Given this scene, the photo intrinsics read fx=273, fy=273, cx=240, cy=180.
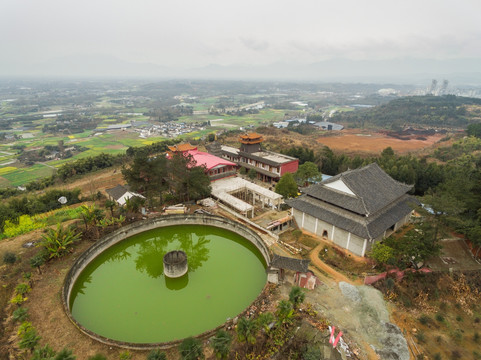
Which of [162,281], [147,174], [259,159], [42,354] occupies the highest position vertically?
[147,174]

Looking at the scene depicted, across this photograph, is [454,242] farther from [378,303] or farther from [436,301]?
[378,303]

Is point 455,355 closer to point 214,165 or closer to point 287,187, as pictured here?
point 287,187

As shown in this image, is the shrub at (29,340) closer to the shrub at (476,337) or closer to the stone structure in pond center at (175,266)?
the stone structure in pond center at (175,266)

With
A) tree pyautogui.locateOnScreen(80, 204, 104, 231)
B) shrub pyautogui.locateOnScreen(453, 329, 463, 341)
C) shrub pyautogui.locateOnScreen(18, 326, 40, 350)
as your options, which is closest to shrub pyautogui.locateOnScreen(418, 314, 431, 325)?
shrub pyautogui.locateOnScreen(453, 329, 463, 341)

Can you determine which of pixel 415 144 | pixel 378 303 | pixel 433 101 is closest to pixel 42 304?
pixel 378 303

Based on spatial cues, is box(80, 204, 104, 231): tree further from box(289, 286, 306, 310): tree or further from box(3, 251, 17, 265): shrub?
box(289, 286, 306, 310): tree

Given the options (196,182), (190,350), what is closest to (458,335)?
(190,350)
